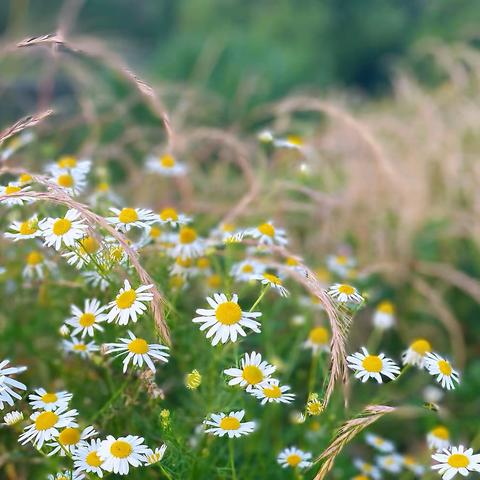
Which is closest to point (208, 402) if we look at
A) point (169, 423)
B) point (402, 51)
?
point (169, 423)

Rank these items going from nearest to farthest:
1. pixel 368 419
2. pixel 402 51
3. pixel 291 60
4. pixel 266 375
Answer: pixel 368 419 → pixel 266 375 → pixel 291 60 → pixel 402 51

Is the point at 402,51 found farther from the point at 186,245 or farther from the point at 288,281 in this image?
the point at 186,245

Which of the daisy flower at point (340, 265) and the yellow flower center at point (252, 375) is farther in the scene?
the daisy flower at point (340, 265)

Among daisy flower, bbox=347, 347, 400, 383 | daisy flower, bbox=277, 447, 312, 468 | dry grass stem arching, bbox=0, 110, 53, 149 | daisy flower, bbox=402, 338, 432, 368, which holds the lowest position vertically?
daisy flower, bbox=277, 447, 312, 468

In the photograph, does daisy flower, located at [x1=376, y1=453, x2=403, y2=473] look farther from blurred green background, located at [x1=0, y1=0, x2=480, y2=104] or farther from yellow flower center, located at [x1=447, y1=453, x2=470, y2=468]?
blurred green background, located at [x1=0, y1=0, x2=480, y2=104]

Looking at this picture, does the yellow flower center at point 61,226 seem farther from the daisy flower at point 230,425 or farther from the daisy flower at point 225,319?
the daisy flower at point 230,425

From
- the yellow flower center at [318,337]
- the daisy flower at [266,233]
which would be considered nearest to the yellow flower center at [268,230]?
the daisy flower at [266,233]

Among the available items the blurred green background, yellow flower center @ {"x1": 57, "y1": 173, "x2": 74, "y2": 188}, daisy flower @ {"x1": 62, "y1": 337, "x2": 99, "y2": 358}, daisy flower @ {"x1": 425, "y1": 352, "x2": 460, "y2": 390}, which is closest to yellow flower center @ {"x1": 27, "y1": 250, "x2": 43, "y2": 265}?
yellow flower center @ {"x1": 57, "y1": 173, "x2": 74, "y2": 188}

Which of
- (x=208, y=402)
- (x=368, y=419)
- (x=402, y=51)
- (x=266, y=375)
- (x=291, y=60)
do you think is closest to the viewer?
(x=368, y=419)
